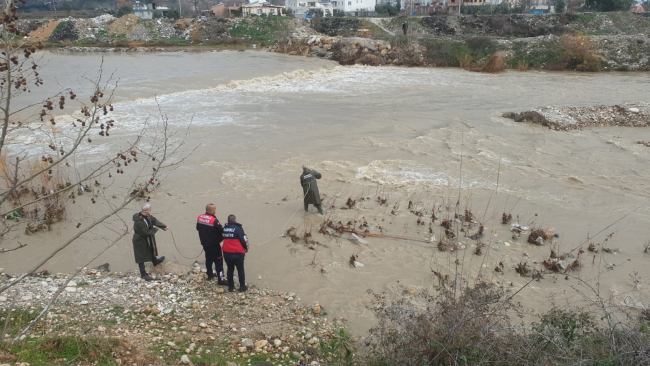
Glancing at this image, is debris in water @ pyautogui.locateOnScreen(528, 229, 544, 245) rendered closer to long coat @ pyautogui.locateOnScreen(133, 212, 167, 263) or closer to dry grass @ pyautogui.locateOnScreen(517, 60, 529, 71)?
long coat @ pyautogui.locateOnScreen(133, 212, 167, 263)

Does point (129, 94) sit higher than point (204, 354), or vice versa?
point (129, 94)

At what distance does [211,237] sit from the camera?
7.61 m

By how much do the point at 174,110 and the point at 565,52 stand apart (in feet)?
96.8

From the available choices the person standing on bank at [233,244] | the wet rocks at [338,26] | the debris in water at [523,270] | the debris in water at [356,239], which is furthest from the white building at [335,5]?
the person standing on bank at [233,244]

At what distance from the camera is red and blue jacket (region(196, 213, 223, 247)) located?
7578mm

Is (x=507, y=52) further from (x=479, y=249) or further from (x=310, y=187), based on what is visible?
(x=479, y=249)

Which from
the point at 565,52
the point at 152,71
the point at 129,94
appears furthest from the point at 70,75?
the point at 565,52

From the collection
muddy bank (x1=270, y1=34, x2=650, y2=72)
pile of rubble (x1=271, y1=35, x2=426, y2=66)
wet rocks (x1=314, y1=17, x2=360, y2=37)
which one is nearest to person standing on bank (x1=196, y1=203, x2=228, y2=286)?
muddy bank (x1=270, y1=34, x2=650, y2=72)

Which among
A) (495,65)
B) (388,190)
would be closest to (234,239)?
(388,190)

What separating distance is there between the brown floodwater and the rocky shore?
2.09ft

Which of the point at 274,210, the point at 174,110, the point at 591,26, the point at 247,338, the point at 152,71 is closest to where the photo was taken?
the point at 247,338

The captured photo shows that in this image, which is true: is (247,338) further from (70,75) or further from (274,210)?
(70,75)

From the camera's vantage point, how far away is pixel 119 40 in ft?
187

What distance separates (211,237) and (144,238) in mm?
1175
